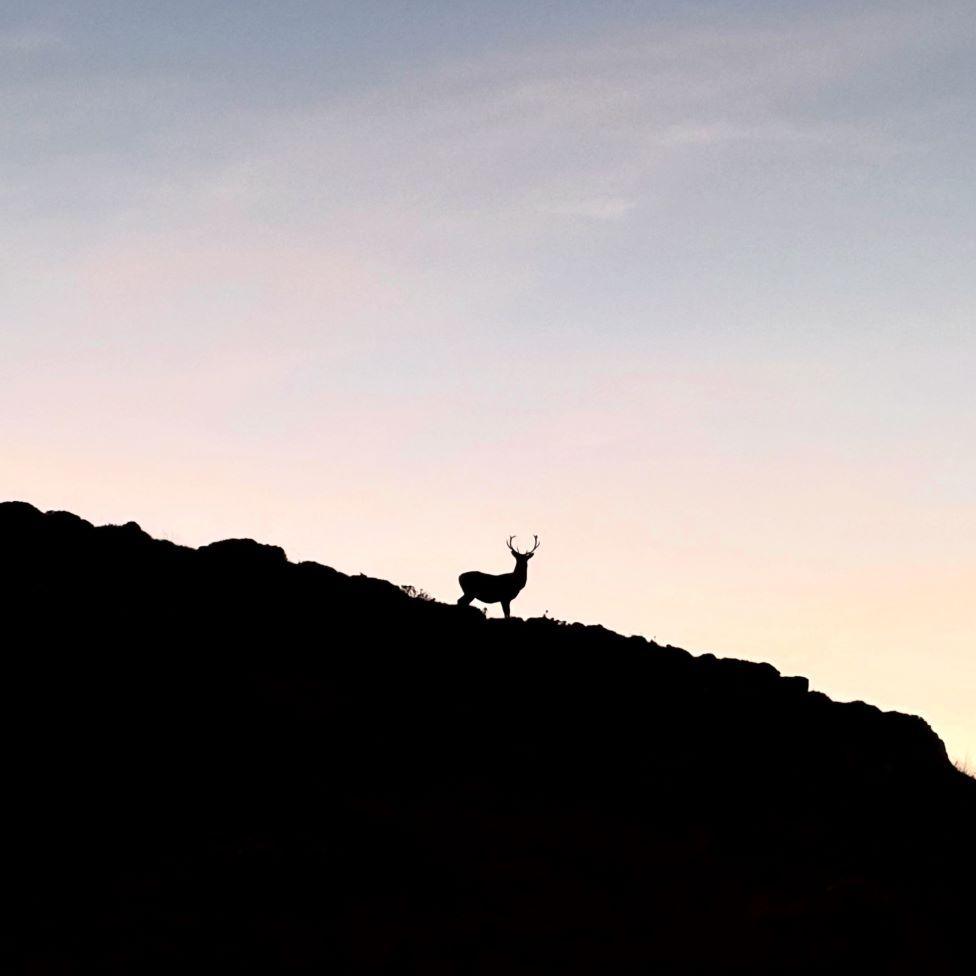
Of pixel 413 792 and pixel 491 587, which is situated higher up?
pixel 491 587

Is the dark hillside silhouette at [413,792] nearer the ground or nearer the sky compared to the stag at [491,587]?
nearer the ground

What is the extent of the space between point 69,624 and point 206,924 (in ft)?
31.6

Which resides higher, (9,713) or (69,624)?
(69,624)

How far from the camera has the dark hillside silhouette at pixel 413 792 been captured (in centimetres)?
1612

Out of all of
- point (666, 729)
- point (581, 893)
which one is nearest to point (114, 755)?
point (581, 893)

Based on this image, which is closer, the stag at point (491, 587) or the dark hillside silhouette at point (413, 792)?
the dark hillside silhouette at point (413, 792)

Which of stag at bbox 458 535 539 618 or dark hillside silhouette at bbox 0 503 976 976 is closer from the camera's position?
dark hillside silhouette at bbox 0 503 976 976

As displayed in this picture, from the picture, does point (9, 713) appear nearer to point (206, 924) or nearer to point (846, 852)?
point (206, 924)

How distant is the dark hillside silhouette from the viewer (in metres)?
16.1

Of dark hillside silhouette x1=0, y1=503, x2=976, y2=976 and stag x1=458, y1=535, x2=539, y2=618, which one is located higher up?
stag x1=458, y1=535, x2=539, y2=618

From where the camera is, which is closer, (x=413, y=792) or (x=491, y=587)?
(x=413, y=792)

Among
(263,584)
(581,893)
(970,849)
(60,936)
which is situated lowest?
(60,936)

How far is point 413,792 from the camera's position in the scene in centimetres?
2153

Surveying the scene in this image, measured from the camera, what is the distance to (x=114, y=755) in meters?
20.7
